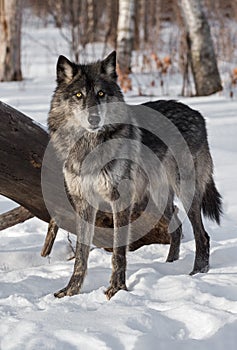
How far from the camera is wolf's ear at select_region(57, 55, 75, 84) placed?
3.61 meters

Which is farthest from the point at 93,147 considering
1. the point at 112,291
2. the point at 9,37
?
the point at 9,37

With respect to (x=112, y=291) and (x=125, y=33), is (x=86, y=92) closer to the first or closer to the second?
(x=112, y=291)

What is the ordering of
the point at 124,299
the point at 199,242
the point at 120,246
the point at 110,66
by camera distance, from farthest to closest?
the point at 199,242, the point at 110,66, the point at 120,246, the point at 124,299

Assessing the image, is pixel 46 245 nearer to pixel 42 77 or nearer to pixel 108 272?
pixel 108 272

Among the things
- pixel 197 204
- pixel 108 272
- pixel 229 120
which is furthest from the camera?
pixel 229 120

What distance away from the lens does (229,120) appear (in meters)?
7.94

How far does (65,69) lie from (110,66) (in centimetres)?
30

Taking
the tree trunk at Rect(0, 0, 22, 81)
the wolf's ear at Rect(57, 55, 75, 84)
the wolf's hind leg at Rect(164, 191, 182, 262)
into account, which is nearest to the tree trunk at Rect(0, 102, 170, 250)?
the wolf's hind leg at Rect(164, 191, 182, 262)

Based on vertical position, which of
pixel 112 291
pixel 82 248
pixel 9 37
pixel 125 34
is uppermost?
pixel 125 34

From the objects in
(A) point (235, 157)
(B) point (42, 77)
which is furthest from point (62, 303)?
(B) point (42, 77)

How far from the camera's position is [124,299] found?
3.18 metres

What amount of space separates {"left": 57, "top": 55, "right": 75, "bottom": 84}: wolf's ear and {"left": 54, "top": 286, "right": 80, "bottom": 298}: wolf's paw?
1313 mm

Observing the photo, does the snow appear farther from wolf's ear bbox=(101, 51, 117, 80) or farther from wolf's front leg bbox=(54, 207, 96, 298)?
wolf's ear bbox=(101, 51, 117, 80)

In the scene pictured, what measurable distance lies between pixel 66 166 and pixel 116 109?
1.62 ft
